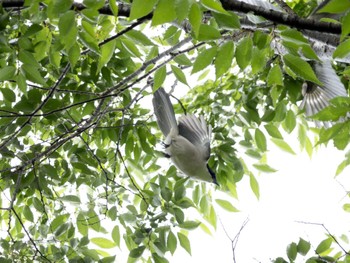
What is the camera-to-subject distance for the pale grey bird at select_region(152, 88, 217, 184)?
1.46m

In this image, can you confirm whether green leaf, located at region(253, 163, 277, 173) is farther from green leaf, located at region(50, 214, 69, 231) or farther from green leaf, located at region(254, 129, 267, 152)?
green leaf, located at region(50, 214, 69, 231)

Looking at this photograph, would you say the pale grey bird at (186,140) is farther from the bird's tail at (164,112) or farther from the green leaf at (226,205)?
the green leaf at (226,205)

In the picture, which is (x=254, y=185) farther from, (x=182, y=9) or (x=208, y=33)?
(x=182, y=9)

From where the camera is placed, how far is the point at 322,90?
4.62 ft

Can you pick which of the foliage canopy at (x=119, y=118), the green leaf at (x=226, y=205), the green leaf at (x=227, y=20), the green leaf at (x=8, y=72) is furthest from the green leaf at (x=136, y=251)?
the green leaf at (x=227, y=20)

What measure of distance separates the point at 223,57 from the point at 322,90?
507mm

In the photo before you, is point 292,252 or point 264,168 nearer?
point 292,252

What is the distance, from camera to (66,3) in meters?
0.87

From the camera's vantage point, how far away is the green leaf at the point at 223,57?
0.99 m

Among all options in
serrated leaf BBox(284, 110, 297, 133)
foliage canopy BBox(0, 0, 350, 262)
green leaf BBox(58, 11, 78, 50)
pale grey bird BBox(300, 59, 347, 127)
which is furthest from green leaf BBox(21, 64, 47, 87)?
serrated leaf BBox(284, 110, 297, 133)

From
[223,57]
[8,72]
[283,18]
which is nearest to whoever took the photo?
[283,18]

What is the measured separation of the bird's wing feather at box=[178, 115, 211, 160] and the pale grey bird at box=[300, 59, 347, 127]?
0.29m

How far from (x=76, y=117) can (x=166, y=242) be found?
0.52m

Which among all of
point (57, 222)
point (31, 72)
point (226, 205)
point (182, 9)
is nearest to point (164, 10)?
point (182, 9)
